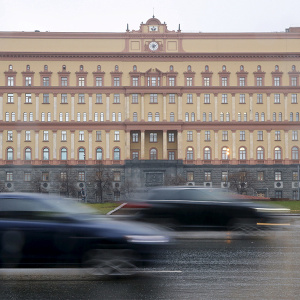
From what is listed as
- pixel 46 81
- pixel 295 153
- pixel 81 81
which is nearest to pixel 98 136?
pixel 81 81

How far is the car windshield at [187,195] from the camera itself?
1989 centimetres

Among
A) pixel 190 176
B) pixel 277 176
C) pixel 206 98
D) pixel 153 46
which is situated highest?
pixel 153 46

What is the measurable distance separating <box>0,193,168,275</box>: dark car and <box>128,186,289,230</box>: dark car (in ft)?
23.7

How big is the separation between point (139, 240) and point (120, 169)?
8776 cm

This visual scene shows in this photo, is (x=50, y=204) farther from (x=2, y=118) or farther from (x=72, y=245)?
(x=2, y=118)

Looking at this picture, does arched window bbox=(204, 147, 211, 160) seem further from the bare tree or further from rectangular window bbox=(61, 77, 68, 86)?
rectangular window bbox=(61, 77, 68, 86)

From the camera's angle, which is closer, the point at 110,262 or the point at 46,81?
the point at 110,262

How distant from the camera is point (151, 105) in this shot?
10138cm

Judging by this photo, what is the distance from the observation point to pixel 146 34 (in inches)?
3927

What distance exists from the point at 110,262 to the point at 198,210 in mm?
8074

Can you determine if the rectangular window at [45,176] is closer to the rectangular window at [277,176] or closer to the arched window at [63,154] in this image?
the arched window at [63,154]

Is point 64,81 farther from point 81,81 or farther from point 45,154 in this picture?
point 45,154

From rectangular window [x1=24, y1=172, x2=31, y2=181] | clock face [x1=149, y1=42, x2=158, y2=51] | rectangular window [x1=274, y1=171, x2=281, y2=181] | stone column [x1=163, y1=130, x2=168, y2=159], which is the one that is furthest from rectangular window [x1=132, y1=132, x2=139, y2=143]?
rectangular window [x1=274, y1=171, x2=281, y2=181]

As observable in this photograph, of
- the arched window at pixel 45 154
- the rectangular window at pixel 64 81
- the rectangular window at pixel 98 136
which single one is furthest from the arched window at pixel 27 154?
the rectangular window at pixel 64 81
